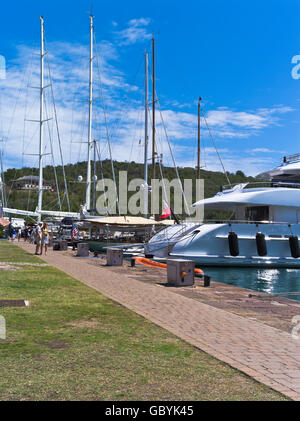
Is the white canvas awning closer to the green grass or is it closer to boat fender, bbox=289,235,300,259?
boat fender, bbox=289,235,300,259

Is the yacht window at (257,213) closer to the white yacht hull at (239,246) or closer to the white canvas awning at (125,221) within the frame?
the white yacht hull at (239,246)

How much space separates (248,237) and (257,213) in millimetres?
2521

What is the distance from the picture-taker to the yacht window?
2655 cm

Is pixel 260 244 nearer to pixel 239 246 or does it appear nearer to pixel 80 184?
pixel 239 246

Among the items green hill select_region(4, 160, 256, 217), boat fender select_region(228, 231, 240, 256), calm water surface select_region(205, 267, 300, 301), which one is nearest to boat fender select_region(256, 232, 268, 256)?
calm water surface select_region(205, 267, 300, 301)

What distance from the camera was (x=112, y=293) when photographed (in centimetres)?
1184

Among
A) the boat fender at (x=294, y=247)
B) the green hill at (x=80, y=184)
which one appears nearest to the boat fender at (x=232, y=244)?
the boat fender at (x=294, y=247)

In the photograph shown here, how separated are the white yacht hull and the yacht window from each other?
112 centimetres

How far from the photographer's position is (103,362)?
563cm

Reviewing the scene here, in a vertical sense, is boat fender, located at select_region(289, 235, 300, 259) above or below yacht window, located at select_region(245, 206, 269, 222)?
below

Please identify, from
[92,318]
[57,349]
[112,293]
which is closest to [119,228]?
[112,293]

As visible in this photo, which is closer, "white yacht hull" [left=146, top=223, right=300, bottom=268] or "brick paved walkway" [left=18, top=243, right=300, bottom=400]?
"brick paved walkway" [left=18, top=243, right=300, bottom=400]

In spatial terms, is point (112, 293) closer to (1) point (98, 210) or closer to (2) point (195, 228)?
(2) point (195, 228)
